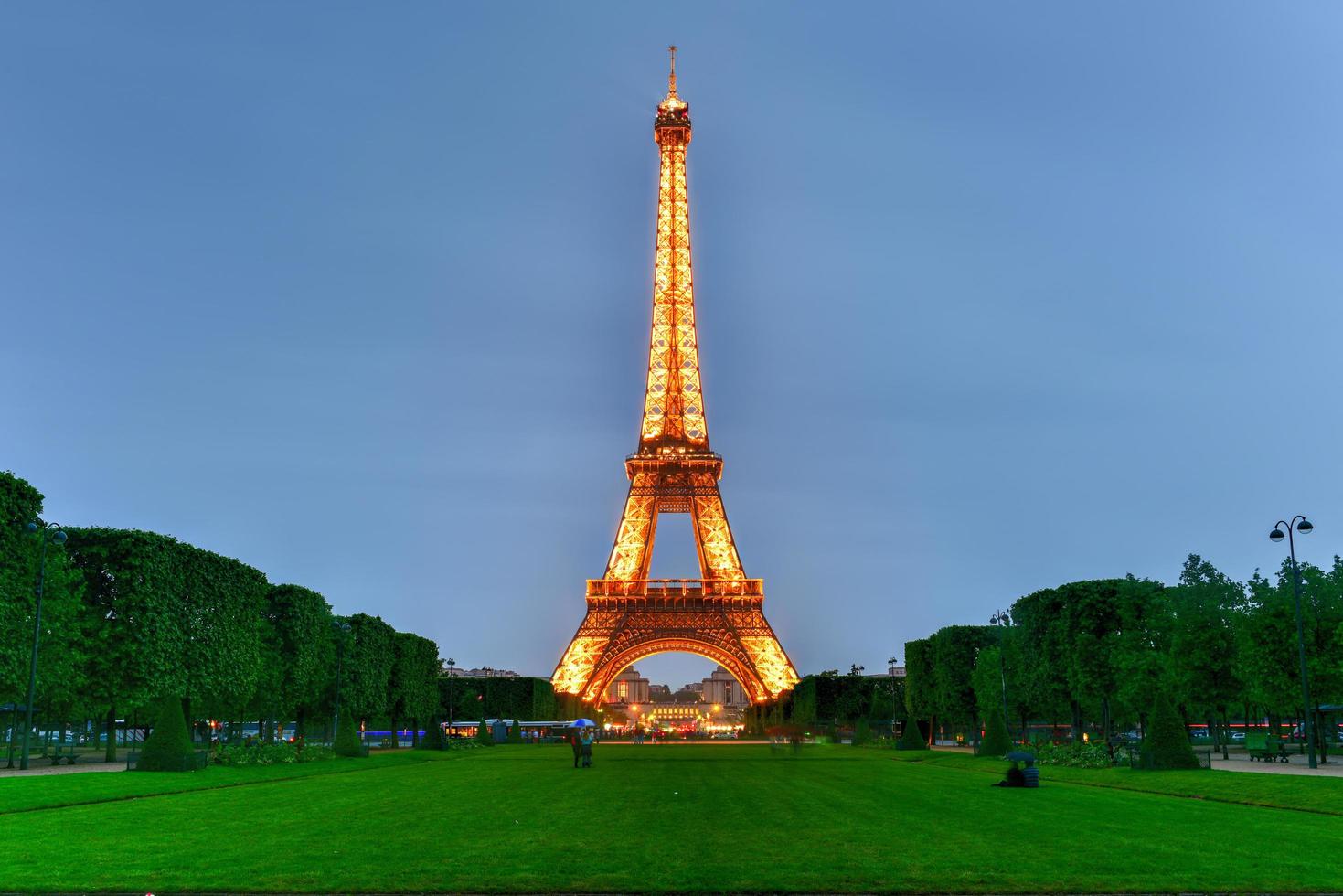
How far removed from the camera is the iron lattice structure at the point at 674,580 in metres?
96.8

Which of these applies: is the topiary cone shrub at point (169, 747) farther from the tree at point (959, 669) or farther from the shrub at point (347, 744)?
the tree at point (959, 669)

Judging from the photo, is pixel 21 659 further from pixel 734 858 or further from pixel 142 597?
pixel 734 858

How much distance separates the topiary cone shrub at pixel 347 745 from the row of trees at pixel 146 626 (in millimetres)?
4524

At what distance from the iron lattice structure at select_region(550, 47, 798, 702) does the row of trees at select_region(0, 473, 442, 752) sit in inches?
1426

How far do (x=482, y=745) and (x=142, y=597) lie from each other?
40.0 meters

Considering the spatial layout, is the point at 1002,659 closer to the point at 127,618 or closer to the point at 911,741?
the point at 911,741

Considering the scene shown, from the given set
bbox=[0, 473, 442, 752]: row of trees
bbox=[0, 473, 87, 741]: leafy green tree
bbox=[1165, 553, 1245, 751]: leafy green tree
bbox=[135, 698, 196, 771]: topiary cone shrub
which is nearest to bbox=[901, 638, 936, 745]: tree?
bbox=[1165, 553, 1245, 751]: leafy green tree

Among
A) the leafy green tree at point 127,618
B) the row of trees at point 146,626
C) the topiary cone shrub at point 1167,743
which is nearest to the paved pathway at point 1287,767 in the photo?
the topiary cone shrub at point 1167,743

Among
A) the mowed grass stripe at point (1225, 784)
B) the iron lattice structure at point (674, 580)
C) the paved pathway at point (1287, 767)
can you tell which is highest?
the iron lattice structure at point (674, 580)

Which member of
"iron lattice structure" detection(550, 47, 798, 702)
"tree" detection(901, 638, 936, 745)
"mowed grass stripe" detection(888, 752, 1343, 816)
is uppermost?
"iron lattice structure" detection(550, 47, 798, 702)

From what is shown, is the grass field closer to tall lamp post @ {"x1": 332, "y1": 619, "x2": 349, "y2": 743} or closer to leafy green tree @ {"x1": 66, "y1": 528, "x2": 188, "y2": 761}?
leafy green tree @ {"x1": 66, "y1": 528, "x2": 188, "y2": 761}

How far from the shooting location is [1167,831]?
20.1 m

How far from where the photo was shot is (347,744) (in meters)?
56.2

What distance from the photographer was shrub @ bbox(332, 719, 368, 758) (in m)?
55.8
